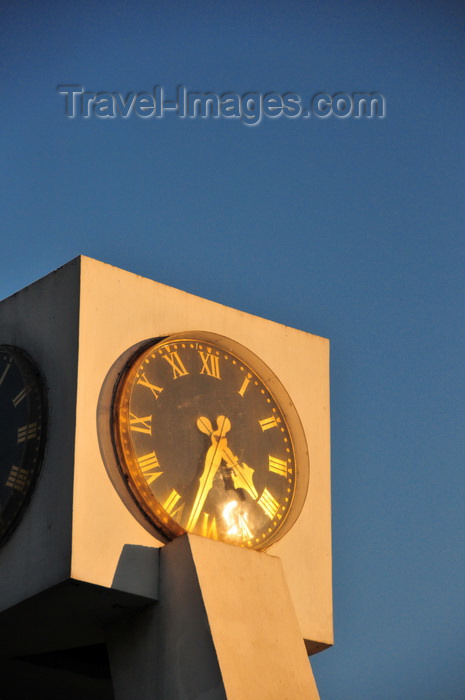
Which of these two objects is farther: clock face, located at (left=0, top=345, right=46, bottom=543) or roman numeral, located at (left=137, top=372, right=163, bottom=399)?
roman numeral, located at (left=137, top=372, right=163, bottom=399)

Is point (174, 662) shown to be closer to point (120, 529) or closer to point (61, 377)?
point (120, 529)

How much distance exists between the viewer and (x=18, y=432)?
1767 centimetres

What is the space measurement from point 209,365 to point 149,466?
1.38 meters

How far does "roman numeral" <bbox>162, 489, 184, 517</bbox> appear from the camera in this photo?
17312 mm

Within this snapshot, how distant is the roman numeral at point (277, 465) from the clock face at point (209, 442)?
1 centimetres

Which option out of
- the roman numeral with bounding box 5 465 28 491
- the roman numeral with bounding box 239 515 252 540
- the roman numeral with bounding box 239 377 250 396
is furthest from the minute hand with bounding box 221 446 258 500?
the roman numeral with bounding box 5 465 28 491

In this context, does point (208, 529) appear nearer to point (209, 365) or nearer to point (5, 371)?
point (209, 365)

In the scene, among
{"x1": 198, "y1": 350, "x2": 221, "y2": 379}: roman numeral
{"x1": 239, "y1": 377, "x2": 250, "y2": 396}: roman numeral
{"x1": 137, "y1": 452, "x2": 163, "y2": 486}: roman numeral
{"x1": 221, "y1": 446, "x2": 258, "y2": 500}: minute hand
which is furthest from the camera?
{"x1": 239, "y1": 377, "x2": 250, "y2": 396}: roman numeral

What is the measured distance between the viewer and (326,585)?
60.2 feet

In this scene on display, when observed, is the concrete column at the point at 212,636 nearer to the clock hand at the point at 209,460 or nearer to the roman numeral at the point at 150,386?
the clock hand at the point at 209,460

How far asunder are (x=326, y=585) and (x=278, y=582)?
116cm

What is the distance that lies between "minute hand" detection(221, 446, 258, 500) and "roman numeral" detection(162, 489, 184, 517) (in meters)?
0.69

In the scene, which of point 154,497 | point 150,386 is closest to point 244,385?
point 150,386

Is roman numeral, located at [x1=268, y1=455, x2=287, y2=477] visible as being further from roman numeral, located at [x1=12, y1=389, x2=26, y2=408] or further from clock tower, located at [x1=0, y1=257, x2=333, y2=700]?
roman numeral, located at [x1=12, y1=389, x2=26, y2=408]
